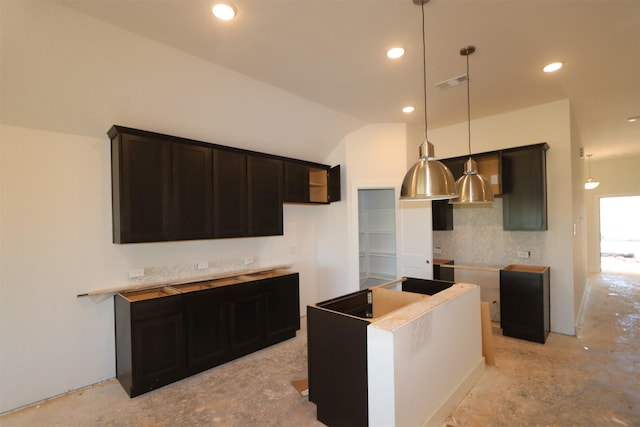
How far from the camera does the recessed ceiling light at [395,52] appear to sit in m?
2.62

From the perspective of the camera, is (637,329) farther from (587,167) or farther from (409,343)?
(587,167)

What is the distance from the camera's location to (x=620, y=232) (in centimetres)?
1055

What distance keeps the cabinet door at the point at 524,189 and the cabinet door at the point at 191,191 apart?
3925mm

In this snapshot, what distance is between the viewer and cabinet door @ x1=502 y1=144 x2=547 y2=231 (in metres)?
3.89

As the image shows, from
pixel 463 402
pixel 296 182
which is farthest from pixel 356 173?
pixel 463 402

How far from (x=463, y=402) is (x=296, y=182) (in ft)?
10.4

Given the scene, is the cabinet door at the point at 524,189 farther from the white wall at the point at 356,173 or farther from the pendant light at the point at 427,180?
the pendant light at the point at 427,180

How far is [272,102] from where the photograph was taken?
354cm

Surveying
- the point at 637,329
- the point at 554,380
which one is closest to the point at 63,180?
the point at 554,380

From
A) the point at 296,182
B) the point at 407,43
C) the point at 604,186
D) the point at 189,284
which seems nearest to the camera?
the point at 407,43

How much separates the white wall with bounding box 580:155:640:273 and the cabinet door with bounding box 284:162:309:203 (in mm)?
7629

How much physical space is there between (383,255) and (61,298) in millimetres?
4196

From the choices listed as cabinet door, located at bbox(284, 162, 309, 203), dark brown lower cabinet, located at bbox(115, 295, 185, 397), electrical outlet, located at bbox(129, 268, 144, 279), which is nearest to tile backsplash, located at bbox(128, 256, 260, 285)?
electrical outlet, located at bbox(129, 268, 144, 279)

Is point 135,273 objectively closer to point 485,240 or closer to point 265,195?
point 265,195
